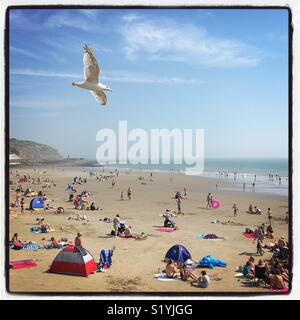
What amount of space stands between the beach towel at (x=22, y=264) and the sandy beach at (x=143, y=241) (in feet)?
0.38

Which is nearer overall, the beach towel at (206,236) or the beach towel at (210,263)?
the beach towel at (210,263)

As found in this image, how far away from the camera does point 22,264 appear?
26.1 feet

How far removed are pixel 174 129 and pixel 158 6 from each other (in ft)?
8.46

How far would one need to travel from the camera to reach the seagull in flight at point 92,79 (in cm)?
795

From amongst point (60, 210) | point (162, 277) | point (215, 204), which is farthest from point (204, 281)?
point (215, 204)

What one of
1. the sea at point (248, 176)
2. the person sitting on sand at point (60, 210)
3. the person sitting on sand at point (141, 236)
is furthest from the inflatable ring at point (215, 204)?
the person sitting on sand at point (60, 210)

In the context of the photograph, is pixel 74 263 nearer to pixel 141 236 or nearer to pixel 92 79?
pixel 141 236

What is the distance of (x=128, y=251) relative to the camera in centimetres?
907

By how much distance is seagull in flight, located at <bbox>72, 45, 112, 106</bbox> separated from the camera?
7950 millimetres

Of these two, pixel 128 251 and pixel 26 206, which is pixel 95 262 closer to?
pixel 128 251

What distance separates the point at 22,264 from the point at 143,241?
9.68 feet

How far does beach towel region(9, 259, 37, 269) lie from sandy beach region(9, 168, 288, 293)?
117 mm

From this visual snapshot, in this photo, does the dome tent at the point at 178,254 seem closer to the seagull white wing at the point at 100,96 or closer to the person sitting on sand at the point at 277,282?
the person sitting on sand at the point at 277,282
